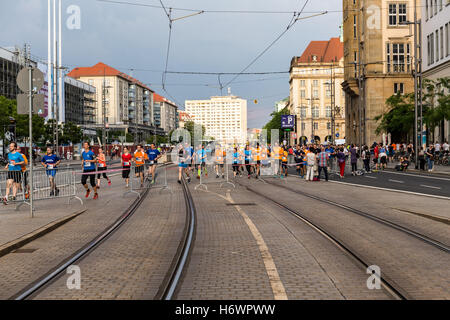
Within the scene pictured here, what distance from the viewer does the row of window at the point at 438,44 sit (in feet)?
147

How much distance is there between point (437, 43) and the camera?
47406 millimetres

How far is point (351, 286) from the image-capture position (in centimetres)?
581

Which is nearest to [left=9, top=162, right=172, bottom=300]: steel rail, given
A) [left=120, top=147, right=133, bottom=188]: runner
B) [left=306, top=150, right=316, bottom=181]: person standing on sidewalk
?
[left=120, top=147, right=133, bottom=188]: runner

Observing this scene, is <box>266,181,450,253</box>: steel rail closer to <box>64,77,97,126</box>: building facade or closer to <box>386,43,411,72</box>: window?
<box>386,43,411,72</box>: window

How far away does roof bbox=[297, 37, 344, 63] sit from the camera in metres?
123

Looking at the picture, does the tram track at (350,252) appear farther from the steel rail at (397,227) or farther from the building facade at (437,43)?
the building facade at (437,43)

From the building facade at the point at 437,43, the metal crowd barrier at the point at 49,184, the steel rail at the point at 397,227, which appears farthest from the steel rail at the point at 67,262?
the building facade at the point at 437,43

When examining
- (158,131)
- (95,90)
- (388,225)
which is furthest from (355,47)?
(158,131)

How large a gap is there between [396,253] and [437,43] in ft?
146

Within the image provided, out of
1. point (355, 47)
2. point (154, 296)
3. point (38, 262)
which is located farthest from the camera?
point (355, 47)

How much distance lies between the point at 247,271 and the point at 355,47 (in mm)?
65522

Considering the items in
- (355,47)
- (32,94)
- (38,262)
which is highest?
(355,47)

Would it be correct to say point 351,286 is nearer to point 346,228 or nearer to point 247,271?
point 247,271

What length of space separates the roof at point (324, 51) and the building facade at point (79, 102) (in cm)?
5029
